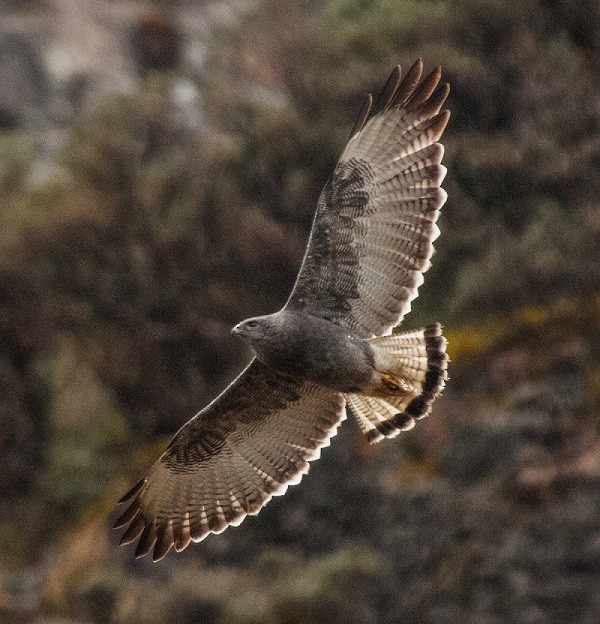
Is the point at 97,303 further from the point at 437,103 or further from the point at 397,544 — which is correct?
the point at 437,103

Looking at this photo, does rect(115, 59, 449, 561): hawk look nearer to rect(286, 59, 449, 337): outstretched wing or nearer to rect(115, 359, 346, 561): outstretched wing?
rect(286, 59, 449, 337): outstretched wing

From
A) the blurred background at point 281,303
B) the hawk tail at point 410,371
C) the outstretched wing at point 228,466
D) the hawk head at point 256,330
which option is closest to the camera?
the hawk head at point 256,330

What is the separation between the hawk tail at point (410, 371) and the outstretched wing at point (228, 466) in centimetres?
48

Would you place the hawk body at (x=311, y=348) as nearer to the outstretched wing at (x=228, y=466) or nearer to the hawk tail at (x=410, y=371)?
the hawk tail at (x=410, y=371)

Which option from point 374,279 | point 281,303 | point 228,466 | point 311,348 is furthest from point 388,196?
point 281,303

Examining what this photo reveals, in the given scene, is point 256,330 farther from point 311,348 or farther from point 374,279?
point 374,279

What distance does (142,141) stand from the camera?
63.6ft

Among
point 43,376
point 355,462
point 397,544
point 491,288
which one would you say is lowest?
point 397,544

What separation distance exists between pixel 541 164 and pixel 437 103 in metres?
8.50

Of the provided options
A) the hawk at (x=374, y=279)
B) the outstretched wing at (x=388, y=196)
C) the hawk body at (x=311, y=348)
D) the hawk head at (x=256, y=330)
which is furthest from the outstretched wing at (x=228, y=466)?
the outstretched wing at (x=388, y=196)

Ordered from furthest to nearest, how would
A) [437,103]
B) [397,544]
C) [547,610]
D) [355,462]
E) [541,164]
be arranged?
[541,164] < [355,462] < [397,544] < [547,610] < [437,103]

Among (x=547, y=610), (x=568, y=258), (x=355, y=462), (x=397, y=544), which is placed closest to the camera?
(x=547, y=610)

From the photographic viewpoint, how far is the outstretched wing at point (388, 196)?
24.9 ft

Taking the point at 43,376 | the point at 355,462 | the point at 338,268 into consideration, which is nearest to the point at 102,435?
the point at 43,376
